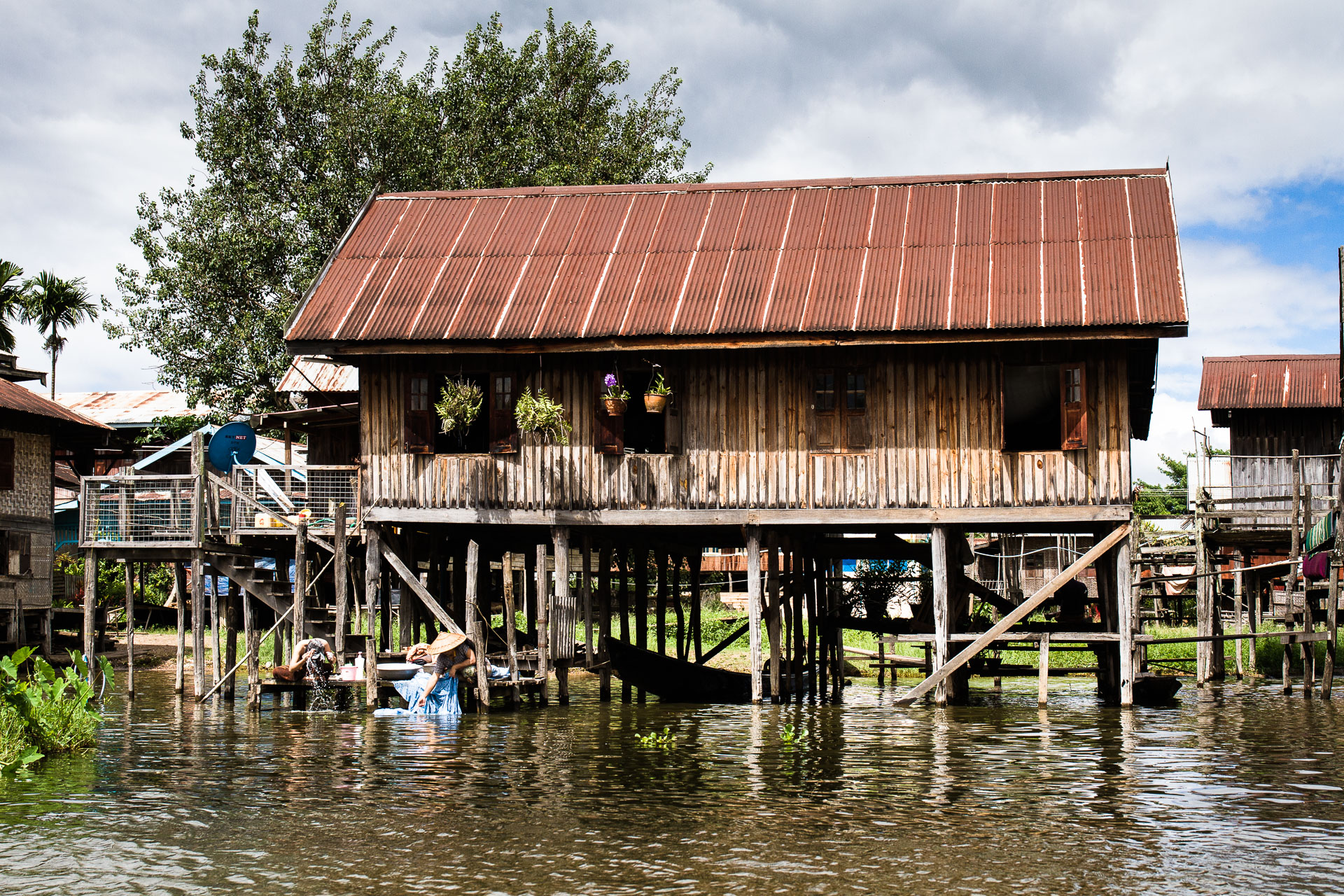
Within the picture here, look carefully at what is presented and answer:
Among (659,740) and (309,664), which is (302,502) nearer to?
(309,664)

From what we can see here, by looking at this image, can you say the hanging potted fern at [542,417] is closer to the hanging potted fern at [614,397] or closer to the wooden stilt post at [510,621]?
the hanging potted fern at [614,397]

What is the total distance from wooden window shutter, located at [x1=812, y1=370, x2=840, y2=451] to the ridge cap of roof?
177 inches

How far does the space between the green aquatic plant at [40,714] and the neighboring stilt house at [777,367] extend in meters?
5.40

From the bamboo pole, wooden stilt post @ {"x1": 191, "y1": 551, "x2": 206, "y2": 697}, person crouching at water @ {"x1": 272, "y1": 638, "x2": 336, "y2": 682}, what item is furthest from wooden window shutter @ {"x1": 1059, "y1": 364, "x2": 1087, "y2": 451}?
wooden stilt post @ {"x1": 191, "y1": 551, "x2": 206, "y2": 697}

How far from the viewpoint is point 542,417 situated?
2106cm

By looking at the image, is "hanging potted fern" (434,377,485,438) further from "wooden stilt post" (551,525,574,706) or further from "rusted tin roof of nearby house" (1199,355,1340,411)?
"rusted tin roof of nearby house" (1199,355,1340,411)

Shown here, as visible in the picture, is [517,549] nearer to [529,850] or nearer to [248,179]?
[529,850]

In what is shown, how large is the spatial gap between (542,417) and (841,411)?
179 inches

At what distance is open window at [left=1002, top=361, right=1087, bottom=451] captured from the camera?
20156 mm

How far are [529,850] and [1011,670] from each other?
13981 mm

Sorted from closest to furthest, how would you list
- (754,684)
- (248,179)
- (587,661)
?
(754,684) → (587,661) → (248,179)

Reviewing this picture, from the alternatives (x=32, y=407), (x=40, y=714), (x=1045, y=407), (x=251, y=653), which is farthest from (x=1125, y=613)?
(x=32, y=407)

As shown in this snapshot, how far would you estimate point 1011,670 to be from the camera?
23.7 metres

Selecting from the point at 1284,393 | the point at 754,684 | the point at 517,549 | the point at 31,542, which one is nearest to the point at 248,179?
the point at 31,542
